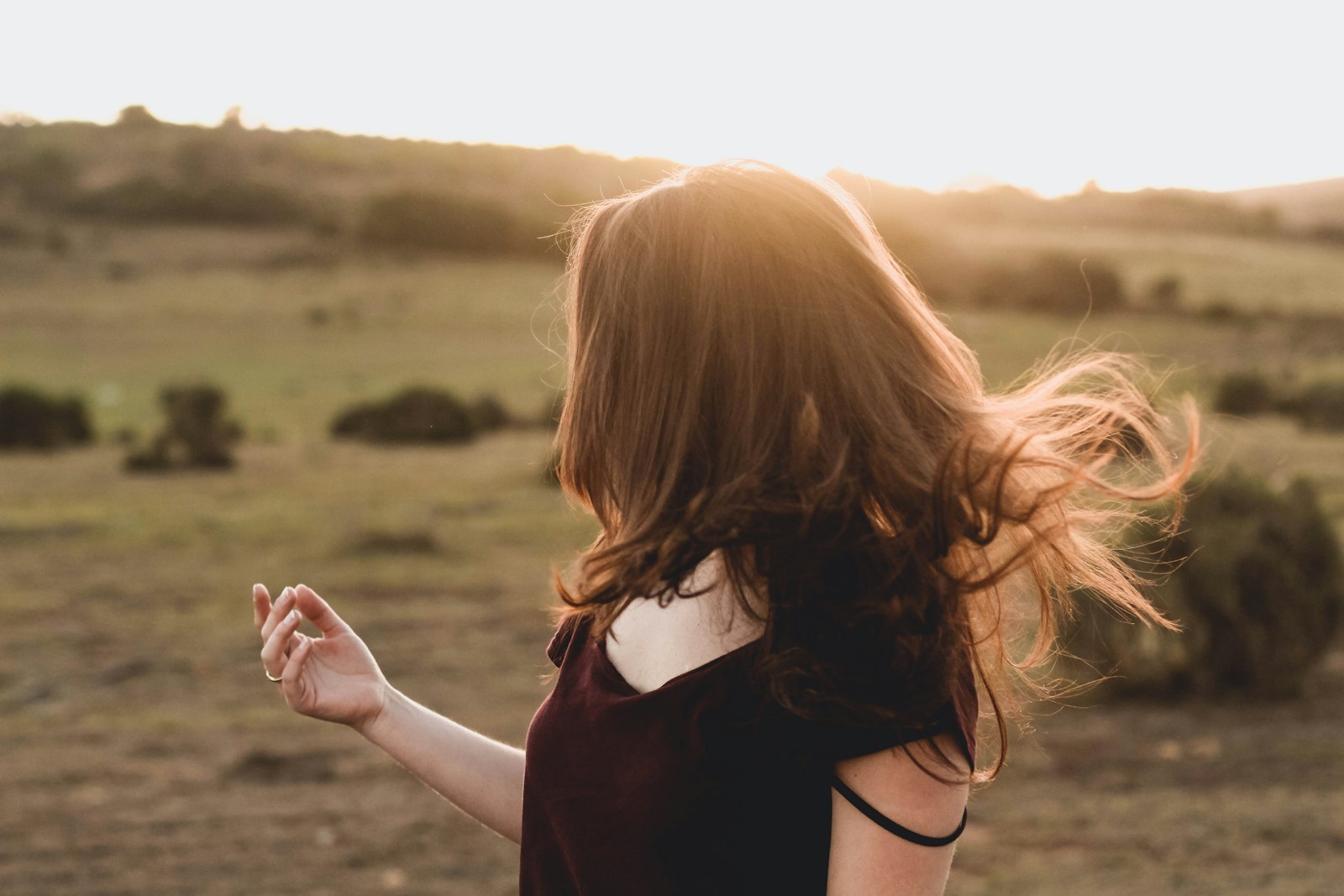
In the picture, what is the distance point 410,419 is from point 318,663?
57.5 feet


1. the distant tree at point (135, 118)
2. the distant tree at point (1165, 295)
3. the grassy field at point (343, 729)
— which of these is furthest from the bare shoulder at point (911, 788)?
the distant tree at point (135, 118)

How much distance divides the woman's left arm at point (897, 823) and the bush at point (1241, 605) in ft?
18.9

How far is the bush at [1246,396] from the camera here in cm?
2242

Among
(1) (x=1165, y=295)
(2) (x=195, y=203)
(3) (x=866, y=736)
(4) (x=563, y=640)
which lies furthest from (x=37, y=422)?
(1) (x=1165, y=295)

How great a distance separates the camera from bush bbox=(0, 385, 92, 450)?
58.0 feet

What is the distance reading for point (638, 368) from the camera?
1.51m

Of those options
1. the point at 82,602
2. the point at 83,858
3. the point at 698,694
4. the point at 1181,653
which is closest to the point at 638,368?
the point at 698,694

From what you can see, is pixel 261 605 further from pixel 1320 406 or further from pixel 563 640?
pixel 1320 406

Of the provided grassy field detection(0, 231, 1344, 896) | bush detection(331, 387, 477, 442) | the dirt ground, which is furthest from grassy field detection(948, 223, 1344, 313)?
the dirt ground

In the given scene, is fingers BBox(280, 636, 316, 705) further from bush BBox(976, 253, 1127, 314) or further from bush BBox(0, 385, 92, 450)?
bush BBox(976, 253, 1127, 314)

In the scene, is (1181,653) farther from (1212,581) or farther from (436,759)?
(436,759)

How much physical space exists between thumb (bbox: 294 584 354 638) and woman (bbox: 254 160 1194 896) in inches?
15.7

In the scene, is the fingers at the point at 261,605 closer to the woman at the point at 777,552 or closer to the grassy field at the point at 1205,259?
the woman at the point at 777,552

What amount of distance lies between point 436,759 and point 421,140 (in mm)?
66401
